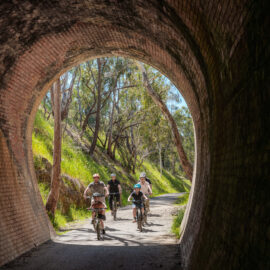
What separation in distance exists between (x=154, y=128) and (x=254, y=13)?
100ft

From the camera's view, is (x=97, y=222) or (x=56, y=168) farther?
(x=56, y=168)

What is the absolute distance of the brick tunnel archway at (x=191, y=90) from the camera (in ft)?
8.89

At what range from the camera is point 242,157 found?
120 inches

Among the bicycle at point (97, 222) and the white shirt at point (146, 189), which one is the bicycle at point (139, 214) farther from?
the white shirt at point (146, 189)

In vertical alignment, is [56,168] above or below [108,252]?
above

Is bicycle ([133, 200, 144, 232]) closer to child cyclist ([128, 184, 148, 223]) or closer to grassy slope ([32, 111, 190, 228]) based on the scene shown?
child cyclist ([128, 184, 148, 223])

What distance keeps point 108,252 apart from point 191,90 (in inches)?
158

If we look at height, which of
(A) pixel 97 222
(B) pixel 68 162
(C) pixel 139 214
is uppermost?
(B) pixel 68 162

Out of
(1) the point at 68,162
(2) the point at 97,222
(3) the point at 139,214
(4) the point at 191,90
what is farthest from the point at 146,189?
(1) the point at 68,162

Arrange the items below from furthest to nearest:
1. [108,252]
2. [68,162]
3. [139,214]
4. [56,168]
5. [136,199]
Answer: [68,162] < [56,168] < [136,199] < [139,214] < [108,252]

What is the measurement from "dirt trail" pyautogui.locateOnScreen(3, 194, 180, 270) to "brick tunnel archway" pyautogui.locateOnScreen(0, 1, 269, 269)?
1.43 ft

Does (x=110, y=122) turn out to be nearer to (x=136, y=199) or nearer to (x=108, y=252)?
(x=136, y=199)

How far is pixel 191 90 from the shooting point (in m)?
7.77

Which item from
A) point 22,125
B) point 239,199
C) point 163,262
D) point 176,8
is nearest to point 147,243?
point 163,262
